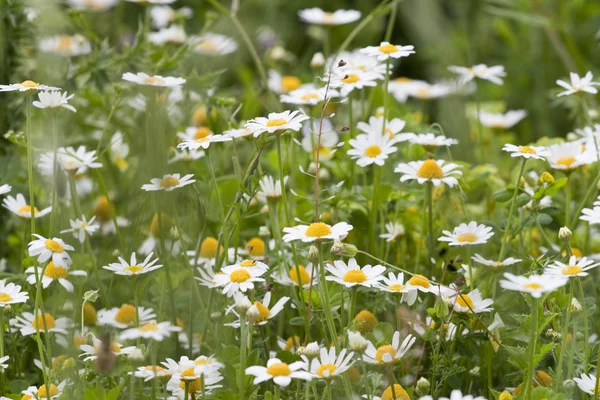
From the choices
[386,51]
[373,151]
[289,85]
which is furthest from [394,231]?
[289,85]

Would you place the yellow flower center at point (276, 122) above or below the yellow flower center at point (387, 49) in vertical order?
below

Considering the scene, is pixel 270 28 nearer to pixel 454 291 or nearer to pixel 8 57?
pixel 8 57

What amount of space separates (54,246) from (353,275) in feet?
1.21

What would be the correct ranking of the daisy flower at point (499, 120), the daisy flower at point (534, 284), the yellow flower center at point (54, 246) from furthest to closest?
1. the daisy flower at point (499, 120)
2. the yellow flower center at point (54, 246)
3. the daisy flower at point (534, 284)

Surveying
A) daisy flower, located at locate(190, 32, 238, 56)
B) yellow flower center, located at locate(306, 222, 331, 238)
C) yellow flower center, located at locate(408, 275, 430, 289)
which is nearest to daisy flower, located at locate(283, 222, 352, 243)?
yellow flower center, located at locate(306, 222, 331, 238)

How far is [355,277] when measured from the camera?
1.11 meters

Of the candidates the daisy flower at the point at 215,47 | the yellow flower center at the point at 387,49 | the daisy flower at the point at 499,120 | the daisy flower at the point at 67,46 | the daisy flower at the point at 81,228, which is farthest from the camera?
the daisy flower at the point at 215,47

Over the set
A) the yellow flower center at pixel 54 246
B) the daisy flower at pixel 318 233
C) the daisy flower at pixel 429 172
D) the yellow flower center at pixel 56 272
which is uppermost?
the daisy flower at pixel 318 233

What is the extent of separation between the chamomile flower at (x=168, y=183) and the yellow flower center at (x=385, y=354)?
33 cm

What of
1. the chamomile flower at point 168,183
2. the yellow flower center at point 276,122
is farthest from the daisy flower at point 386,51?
the chamomile flower at point 168,183

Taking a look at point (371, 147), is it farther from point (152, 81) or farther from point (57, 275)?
point (57, 275)

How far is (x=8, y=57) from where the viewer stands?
167 cm

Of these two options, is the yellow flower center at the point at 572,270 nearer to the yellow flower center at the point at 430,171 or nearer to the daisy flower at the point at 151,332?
the yellow flower center at the point at 430,171

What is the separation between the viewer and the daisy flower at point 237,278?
109 centimetres
